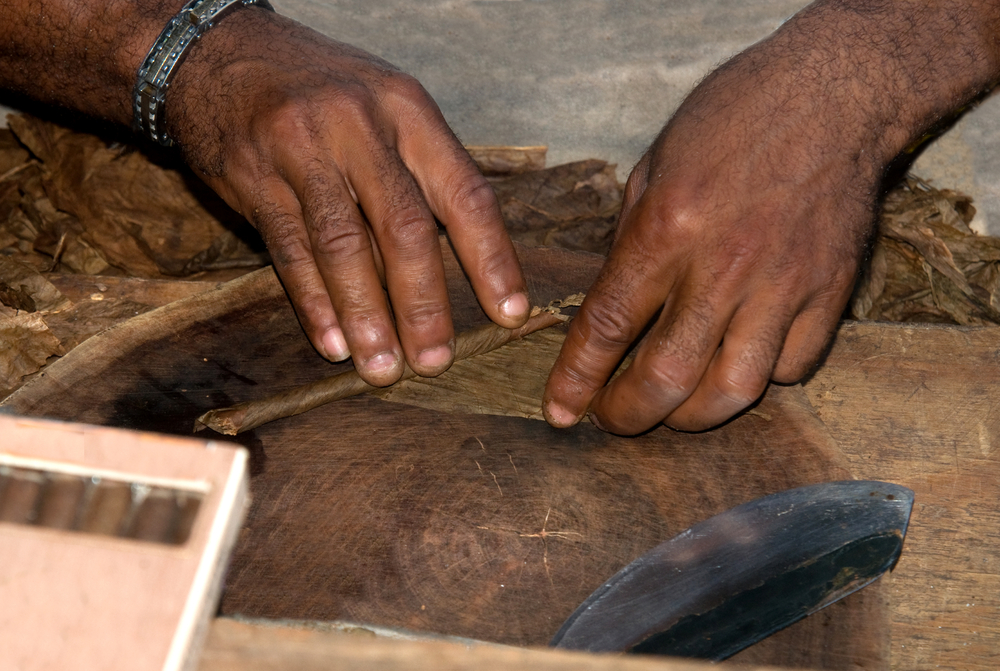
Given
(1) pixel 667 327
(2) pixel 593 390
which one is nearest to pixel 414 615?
(2) pixel 593 390

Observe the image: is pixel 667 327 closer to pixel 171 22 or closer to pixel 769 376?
pixel 769 376

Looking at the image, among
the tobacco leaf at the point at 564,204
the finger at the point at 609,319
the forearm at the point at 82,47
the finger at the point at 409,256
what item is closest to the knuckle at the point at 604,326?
the finger at the point at 609,319

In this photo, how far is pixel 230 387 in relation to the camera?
1.58 m

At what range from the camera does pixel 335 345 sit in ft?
5.21

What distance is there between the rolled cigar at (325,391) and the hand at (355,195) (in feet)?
0.14

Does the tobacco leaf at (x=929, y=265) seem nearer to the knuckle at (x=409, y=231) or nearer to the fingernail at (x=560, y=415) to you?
the fingernail at (x=560, y=415)

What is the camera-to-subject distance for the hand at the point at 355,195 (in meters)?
1.56

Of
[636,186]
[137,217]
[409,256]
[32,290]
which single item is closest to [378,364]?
[409,256]

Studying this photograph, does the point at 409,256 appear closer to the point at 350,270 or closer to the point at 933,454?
the point at 350,270

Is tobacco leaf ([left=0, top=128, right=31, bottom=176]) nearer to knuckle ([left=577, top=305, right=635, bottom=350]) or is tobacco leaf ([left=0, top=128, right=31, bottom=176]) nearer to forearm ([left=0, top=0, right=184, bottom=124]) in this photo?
forearm ([left=0, top=0, right=184, bottom=124])

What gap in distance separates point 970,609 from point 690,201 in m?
1.05

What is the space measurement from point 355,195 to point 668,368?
2.52ft

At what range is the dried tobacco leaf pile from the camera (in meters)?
2.47

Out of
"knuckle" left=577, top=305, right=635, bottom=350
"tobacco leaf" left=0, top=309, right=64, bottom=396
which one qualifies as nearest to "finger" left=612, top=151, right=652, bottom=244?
"knuckle" left=577, top=305, right=635, bottom=350
